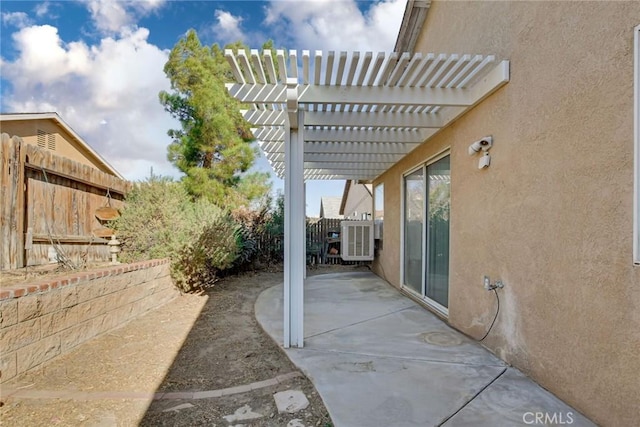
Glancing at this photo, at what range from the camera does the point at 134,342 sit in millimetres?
4340

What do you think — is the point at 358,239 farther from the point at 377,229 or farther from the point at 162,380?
the point at 162,380

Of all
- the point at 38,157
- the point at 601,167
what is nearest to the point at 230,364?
the point at 601,167

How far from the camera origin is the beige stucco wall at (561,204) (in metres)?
2.41

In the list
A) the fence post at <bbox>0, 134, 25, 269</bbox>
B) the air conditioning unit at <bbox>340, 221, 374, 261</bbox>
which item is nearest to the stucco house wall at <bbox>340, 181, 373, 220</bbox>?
the air conditioning unit at <bbox>340, 221, 374, 261</bbox>

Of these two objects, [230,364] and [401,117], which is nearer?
[230,364]

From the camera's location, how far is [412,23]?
685 cm

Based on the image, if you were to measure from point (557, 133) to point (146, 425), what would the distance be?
409cm

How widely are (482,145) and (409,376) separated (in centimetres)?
279

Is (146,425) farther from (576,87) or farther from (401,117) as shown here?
(401,117)

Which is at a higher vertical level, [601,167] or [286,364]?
[601,167]

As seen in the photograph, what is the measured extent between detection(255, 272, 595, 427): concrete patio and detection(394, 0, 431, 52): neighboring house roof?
550 cm

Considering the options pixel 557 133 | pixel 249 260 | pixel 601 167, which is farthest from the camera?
pixel 249 260

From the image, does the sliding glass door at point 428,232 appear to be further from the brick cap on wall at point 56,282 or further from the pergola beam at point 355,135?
the brick cap on wall at point 56,282

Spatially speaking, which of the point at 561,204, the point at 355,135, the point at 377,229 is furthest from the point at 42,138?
the point at 561,204
